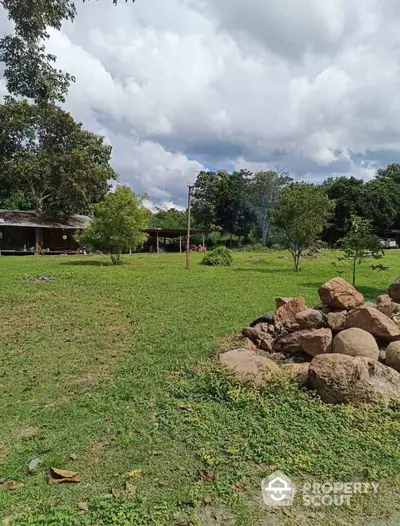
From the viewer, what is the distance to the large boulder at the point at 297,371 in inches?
162

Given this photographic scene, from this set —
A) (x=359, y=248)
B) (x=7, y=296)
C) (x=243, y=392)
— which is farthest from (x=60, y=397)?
(x=359, y=248)

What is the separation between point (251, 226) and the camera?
46438 millimetres

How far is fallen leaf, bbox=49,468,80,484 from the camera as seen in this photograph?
9.00ft

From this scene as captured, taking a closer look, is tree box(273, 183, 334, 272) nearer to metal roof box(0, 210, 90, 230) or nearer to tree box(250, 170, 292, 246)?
metal roof box(0, 210, 90, 230)

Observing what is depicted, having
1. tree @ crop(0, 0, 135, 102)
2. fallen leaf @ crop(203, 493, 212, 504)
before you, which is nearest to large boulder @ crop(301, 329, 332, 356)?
fallen leaf @ crop(203, 493, 212, 504)

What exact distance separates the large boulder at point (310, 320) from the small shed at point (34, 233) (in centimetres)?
2599

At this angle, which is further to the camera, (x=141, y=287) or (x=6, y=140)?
(x=6, y=140)

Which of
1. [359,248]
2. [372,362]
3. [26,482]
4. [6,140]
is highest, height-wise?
[6,140]

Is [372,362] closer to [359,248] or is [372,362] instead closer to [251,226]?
[359,248]

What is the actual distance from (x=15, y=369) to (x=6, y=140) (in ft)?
89.8

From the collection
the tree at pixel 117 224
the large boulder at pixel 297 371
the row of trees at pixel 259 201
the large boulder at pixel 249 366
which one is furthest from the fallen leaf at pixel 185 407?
the row of trees at pixel 259 201

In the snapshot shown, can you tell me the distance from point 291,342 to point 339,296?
3.73ft
